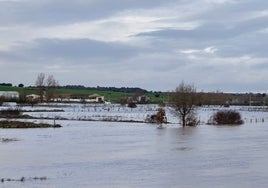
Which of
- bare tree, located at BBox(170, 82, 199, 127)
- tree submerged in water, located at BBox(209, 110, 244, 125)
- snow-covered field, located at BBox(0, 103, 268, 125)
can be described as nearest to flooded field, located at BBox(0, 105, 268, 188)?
bare tree, located at BBox(170, 82, 199, 127)

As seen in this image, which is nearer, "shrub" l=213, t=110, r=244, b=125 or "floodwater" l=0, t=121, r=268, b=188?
"floodwater" l=0, t=121, r=268, b=188

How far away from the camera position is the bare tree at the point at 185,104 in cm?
7381

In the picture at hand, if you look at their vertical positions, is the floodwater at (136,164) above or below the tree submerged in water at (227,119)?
below

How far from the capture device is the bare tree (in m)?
73.8

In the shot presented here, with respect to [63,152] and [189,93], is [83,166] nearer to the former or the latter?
[63,152]

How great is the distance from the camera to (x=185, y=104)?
7400cm

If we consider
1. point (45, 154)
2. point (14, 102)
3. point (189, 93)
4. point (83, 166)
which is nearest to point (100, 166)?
point (83, 166)

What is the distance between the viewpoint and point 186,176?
25.0 metres

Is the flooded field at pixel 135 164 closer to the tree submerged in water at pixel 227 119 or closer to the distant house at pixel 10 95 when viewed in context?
the tree submerged in water at pixel 227 119

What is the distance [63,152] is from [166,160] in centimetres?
756

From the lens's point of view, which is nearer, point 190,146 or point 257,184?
point 257,184

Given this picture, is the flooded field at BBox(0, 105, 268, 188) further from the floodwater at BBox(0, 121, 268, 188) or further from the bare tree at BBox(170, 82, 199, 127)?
the bare tree at BBox(170, 82, 199, 127)

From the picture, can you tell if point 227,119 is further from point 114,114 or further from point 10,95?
point 10,95

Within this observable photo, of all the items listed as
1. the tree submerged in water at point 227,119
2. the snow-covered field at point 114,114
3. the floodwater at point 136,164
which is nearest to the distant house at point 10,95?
the snow-covered field at point 114,114
